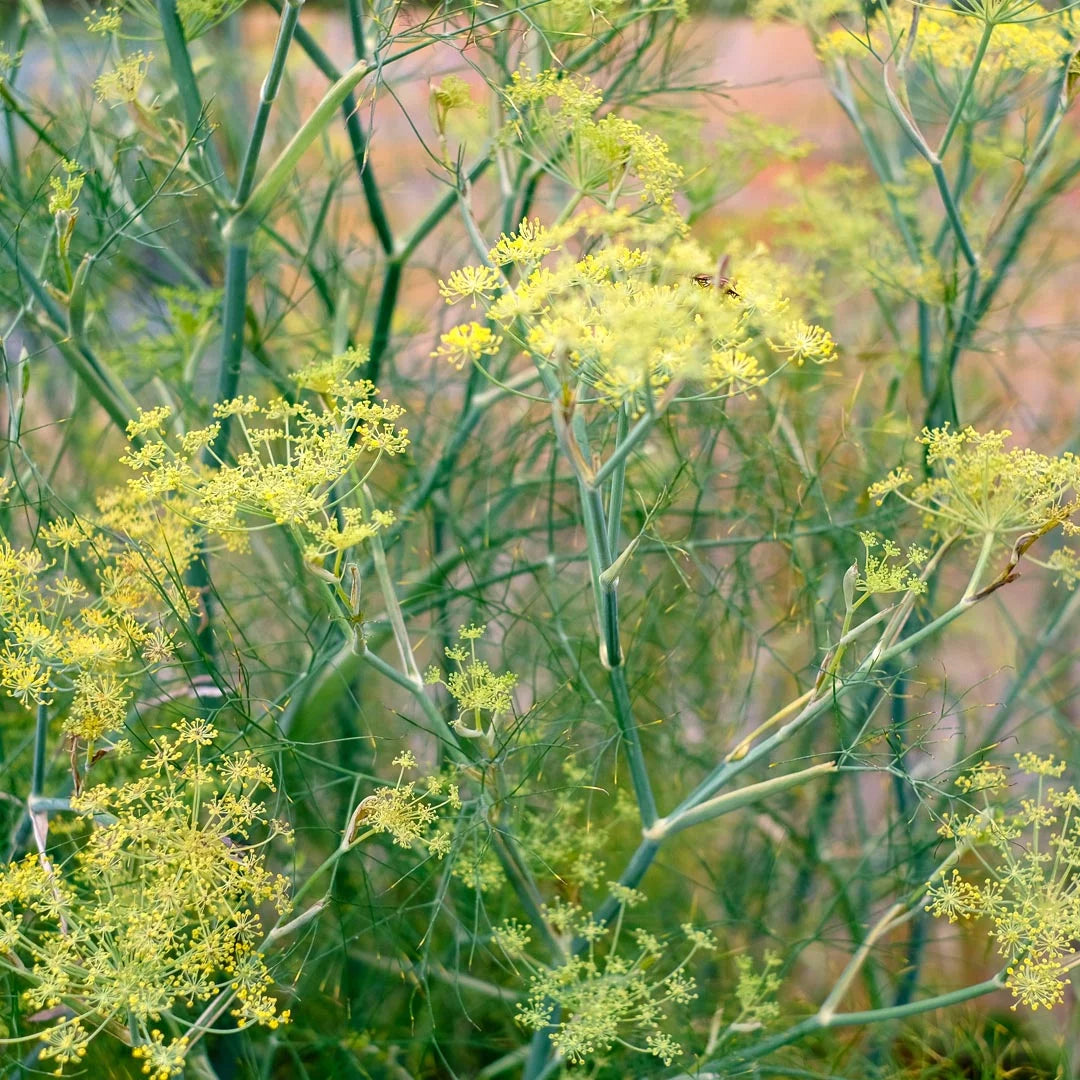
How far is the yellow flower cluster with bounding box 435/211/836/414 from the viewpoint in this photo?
1.57ft

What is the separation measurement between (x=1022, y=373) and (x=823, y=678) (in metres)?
1.74

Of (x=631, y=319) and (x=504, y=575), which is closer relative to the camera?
(x=631, y=319)

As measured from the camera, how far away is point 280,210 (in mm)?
1193

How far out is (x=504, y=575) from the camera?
35.3 inches

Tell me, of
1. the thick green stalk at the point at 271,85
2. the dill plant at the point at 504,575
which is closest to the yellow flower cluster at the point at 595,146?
the dill plant at the point at 504,575

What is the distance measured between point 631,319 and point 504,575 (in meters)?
0.45

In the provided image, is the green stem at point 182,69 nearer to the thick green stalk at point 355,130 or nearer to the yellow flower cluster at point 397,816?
the thick green stalk at point 355,130

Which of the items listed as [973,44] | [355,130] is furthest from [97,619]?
[973,44]

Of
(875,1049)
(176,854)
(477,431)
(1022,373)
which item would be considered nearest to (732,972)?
(875,1049)

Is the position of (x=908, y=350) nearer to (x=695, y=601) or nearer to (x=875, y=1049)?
(x=695, y=601)

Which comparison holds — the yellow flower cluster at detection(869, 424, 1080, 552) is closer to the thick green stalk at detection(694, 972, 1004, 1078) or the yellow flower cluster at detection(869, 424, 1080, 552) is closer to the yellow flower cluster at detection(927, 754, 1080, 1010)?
the yellow flower cluster at detection(927, 754, 1080, 1010)

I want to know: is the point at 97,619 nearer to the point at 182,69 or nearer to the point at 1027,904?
the point at 182,69

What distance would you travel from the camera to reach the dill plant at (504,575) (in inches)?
23.7

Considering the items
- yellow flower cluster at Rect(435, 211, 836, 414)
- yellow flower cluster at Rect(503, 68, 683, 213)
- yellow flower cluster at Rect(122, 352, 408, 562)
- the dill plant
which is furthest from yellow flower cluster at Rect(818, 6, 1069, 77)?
yellow flower cluster at Rect(122, 352, 408, 562)
